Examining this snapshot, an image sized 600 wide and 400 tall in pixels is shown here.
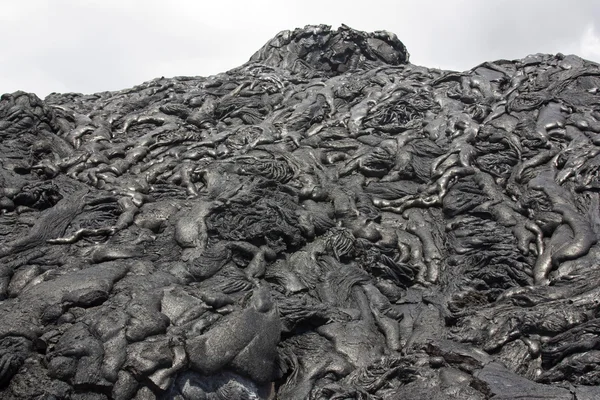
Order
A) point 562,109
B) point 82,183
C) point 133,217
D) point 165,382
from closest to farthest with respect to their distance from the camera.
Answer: point 165,382 < point 133,217 < point 82,183 < point 562,109

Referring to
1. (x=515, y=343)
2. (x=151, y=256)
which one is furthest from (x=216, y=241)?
(x=515, y=343)

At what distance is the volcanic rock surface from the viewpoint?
4.66 meters

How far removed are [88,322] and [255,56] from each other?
9.23 meters

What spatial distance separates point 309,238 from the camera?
266 inches

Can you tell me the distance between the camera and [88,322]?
4793mm

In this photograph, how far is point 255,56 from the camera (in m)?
13.0

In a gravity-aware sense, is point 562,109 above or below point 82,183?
above

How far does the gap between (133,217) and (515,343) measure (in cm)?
422

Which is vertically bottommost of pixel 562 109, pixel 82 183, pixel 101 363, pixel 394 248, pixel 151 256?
pixel 101 363

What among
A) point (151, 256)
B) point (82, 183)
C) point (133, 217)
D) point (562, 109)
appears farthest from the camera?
point (562, 109)

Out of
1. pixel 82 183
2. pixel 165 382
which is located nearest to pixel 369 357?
pixel 165 382

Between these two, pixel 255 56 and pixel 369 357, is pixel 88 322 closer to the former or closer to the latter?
pixel 369 357

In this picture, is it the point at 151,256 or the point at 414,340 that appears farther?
the point at 151,256

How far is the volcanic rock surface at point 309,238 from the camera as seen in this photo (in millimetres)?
4656
